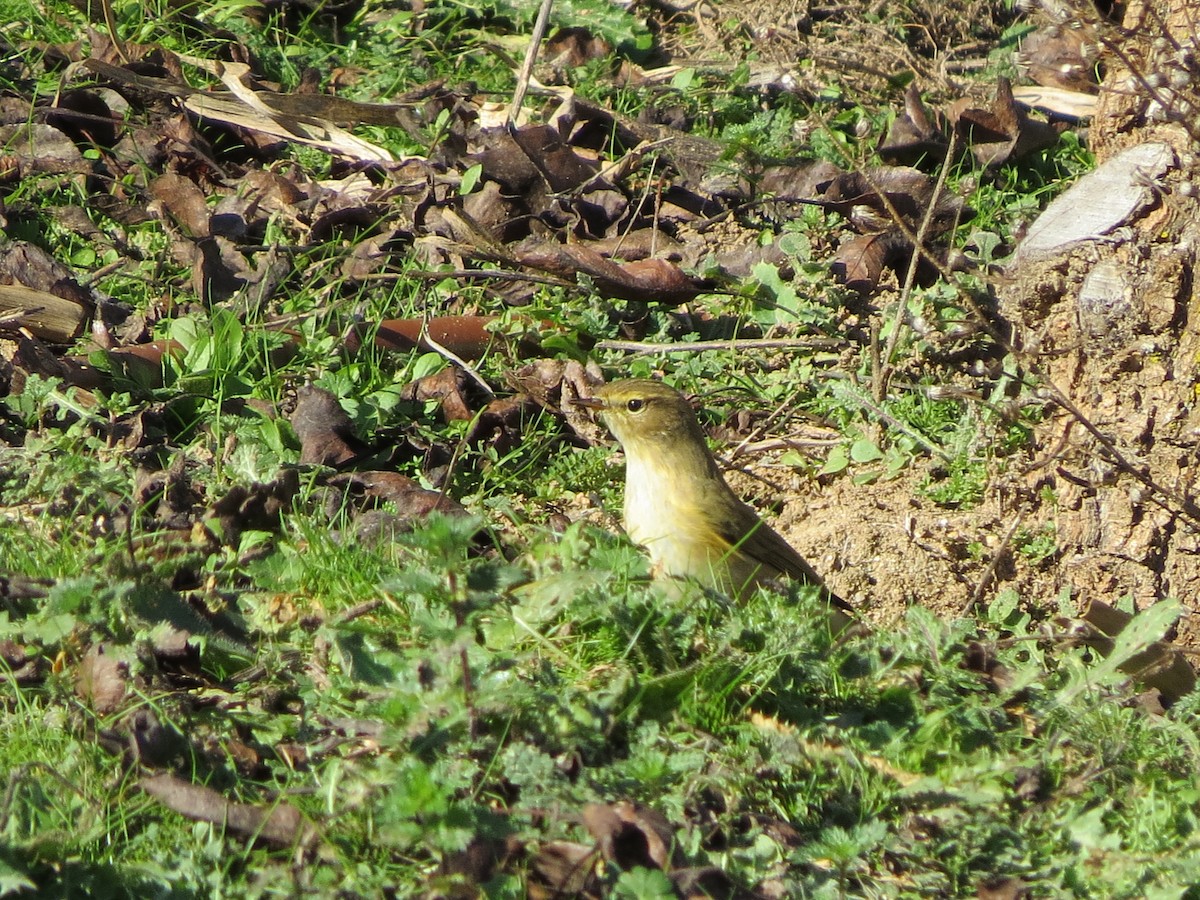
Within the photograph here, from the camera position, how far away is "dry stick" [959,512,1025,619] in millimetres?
5500

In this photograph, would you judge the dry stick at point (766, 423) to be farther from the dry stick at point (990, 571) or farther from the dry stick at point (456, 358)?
the dry stick at point (990, 571)

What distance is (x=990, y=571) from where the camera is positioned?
5.54m

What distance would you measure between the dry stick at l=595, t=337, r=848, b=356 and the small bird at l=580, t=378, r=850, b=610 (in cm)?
87

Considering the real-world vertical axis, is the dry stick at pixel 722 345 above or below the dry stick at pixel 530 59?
below

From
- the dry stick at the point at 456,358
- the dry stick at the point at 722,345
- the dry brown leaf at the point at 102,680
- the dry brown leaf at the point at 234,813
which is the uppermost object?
the dry brown leaf at the point at 234,813

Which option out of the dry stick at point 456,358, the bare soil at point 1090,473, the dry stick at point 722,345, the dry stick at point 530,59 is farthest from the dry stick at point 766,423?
the dry stick at point 530,59

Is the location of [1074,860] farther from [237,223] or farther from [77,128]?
[77,128]

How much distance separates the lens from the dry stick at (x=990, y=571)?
Result: 5.50 m

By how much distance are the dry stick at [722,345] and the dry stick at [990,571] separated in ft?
4.36

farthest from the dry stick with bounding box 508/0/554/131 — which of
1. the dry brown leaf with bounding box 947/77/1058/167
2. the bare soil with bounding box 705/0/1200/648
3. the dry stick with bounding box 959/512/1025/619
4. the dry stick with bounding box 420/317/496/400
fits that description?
the dry stick with bounding box 959/512/1025/619

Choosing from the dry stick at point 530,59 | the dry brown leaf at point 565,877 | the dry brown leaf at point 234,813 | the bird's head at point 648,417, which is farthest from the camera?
the dry stick at point 530,59

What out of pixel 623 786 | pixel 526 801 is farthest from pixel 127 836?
pixel 623 786

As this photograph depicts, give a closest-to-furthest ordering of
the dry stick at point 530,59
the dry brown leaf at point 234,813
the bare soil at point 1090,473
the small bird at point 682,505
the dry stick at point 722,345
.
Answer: the dry brown leaf at point 234,813
the small bird at point 682,505
the bare soil at point 1090,473
the dry stick at point 722,345
the dry stick at point 530,59

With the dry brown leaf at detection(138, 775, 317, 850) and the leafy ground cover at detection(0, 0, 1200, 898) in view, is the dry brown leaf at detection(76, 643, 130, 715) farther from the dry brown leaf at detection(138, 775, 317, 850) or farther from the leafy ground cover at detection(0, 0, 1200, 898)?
the dry brown leaf at detection(138, 775, 317, 850)
